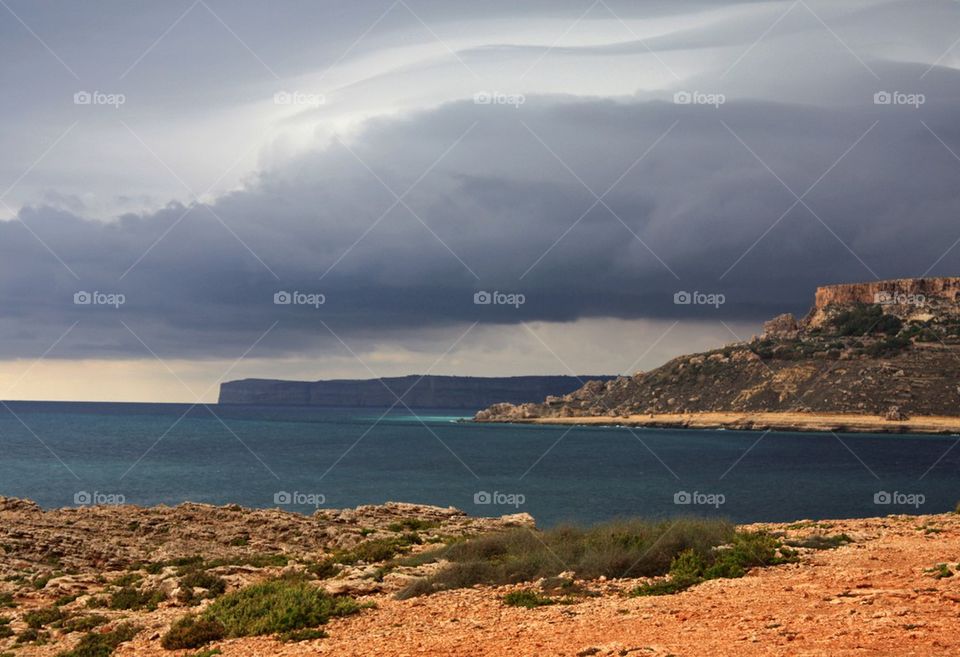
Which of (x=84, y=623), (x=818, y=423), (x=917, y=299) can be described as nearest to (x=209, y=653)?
(x=84, y=623)

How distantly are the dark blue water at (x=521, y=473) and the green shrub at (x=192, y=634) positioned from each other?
38.9 m

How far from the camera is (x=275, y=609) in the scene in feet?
52.5

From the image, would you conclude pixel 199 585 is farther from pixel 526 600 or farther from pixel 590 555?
pixel 590 555

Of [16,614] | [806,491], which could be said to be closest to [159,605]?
[16,614]

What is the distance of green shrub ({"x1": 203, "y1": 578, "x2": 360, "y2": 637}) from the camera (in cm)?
1543

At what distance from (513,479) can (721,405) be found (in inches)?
4064

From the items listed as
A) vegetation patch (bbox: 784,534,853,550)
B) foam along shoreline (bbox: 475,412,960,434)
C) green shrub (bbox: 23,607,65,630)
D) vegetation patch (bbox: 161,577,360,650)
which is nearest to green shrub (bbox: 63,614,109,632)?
green shrub (bbox: 23,607,65,630)

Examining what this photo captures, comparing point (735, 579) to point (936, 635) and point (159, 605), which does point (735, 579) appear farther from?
point (159, 605)

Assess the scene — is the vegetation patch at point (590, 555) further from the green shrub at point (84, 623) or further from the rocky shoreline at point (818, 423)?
the rocky shoreline at point (818, 423)

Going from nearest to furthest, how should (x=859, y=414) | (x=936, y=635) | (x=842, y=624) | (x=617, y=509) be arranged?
(x=936, y=635) < (x=842, y=624) < (x=617, y=509) < (x=859, y=414)

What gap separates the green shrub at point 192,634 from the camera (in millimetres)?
15086

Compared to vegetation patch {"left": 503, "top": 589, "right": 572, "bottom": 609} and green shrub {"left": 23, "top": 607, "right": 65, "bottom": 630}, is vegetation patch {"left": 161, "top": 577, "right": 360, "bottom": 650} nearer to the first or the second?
vegetation patch {"left": 503, "top": 589, "right": 572, "bottom": 609}

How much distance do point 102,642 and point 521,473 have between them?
81188mm

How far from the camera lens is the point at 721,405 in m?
179
